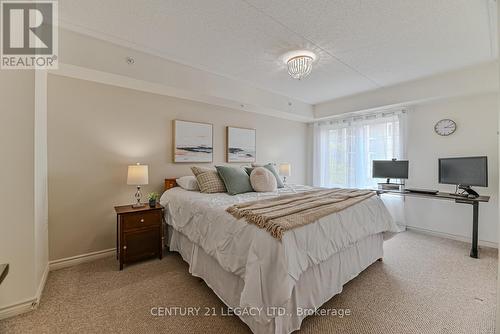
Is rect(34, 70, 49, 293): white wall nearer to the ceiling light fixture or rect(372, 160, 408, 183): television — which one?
the ceiling light fixture

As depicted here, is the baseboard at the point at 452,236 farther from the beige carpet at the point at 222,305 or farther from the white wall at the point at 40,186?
the white wall at the point at 40,186

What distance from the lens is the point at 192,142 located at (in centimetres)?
337

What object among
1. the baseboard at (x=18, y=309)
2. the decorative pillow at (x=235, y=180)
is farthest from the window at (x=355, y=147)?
the baseboard at (x=18, y=309)

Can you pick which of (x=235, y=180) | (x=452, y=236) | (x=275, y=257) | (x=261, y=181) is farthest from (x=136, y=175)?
(x=452, y=236)

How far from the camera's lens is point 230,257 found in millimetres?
1600

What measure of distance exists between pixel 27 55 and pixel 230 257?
7.87 feet

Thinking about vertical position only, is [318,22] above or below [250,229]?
above

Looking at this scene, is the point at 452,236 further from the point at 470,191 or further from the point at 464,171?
the point at 464,171

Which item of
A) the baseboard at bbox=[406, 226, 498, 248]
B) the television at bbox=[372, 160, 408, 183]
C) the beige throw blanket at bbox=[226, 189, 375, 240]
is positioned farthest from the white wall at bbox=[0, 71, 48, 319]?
the baseboard at bbox=[406, 226, 498, 248]

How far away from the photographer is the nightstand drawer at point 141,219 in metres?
2.38

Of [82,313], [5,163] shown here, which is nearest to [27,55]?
[5,163]

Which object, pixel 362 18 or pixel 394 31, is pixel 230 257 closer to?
pixel 362 18

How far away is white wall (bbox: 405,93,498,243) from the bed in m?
1.72

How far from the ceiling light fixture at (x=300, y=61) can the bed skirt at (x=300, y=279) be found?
208 centimetres
